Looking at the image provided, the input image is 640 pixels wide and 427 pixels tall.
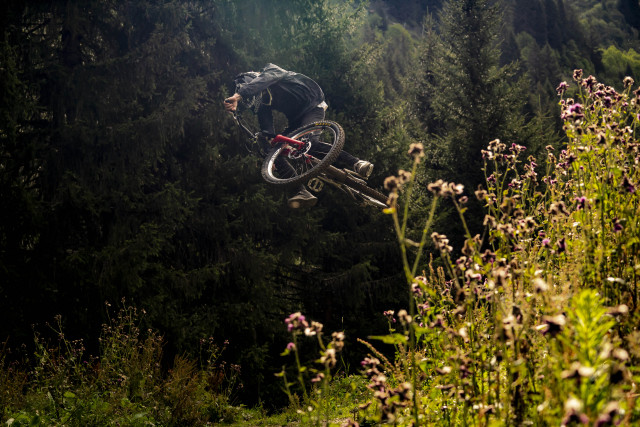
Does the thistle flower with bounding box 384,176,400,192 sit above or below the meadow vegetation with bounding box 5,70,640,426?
above

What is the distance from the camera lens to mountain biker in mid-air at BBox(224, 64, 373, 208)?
8938 millimetres

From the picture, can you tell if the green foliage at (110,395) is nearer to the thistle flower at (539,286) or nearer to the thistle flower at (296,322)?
the thistle flower at (296,322)

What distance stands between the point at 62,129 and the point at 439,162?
37.1 feet

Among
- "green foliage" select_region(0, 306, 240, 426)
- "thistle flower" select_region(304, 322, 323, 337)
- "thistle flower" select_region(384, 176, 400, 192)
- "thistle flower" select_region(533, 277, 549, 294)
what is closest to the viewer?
"thistle flower" select_region(533, 277, 549, 294)

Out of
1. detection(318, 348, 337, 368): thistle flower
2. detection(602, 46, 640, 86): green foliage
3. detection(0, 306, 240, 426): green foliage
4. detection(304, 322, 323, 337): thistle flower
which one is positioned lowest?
detection(0, 306, 240, 426): green foliage

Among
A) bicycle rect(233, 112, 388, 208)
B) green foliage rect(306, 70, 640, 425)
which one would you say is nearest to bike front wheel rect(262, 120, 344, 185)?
bicycle rect(233, 112, 388, 208)

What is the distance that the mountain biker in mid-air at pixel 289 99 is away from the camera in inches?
352

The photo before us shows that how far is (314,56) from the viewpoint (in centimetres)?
1430

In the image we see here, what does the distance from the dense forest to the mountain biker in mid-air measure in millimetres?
1852

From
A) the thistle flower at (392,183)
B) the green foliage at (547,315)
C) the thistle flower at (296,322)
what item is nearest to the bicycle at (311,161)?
the green foliage at (547,315)

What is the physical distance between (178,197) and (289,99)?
2.99m

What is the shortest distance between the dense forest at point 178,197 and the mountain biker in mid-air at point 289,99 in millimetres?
1852

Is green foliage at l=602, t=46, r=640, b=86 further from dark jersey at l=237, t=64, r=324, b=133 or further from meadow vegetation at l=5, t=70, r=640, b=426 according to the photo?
meadow vegetation at l=5, t=70, r=640, b=426

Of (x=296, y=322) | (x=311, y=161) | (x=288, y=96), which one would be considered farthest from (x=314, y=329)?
(x=288, y=96)
